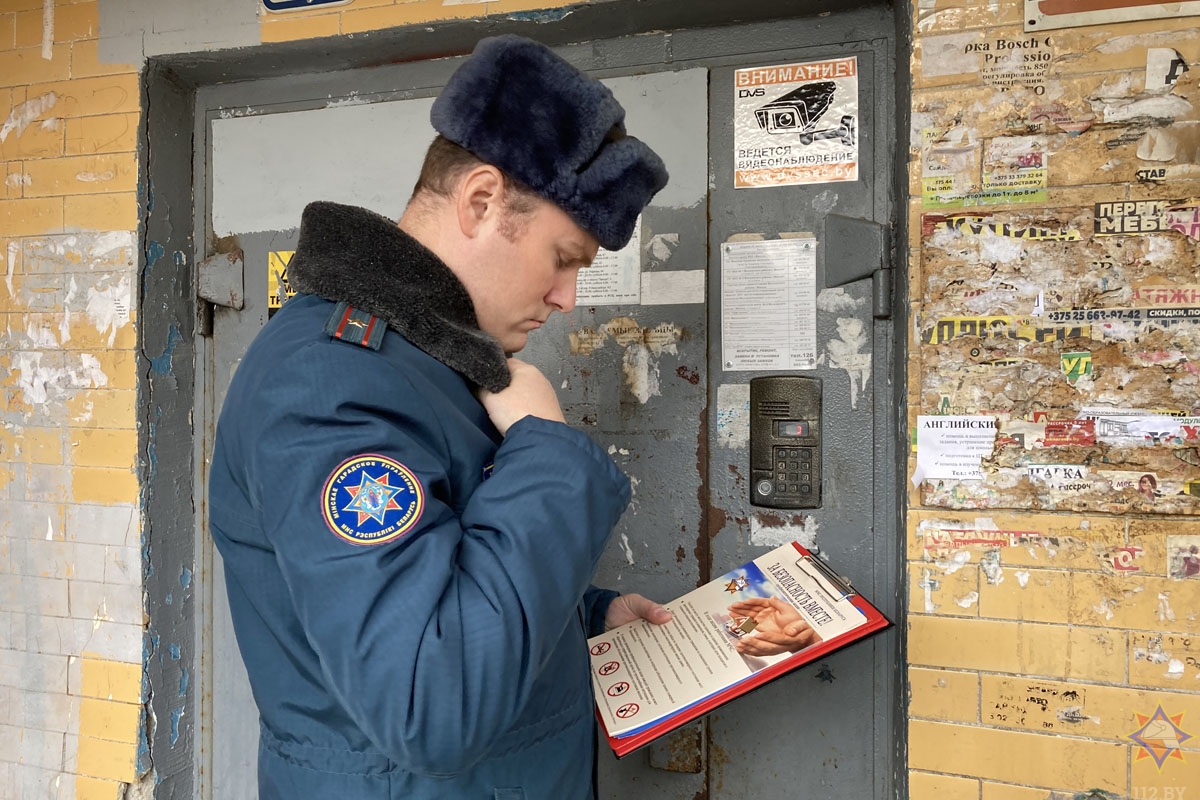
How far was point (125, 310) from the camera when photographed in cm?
200

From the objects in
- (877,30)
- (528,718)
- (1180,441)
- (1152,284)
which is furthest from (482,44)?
(1180,441)

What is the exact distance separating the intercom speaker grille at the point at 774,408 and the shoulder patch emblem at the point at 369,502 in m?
1.11

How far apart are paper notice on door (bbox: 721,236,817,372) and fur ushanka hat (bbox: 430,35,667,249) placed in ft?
2.71

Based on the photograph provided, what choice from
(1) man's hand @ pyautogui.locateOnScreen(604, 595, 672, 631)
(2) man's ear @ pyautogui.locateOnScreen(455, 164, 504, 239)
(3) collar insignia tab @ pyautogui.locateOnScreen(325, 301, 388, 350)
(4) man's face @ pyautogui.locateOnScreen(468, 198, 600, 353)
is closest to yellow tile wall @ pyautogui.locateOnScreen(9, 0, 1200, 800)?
(1) man's hand @ pyautogui.locateOnScreen(604, 595, 672, 631)

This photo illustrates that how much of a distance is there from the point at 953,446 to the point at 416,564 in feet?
3.80

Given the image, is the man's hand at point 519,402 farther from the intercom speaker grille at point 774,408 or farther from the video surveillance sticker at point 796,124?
the video surveillance sticker at point 796,124

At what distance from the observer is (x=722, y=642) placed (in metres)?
1.27

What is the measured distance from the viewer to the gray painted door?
5.54 ft

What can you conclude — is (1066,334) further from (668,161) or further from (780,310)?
(668,161)

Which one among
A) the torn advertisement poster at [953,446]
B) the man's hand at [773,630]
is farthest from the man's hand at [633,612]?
the torn advertisement poster at [953,446]

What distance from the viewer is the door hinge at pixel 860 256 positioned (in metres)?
1.65

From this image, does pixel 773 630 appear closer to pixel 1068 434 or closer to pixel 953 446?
pixel 953 446

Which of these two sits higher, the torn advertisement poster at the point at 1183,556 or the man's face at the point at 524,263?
the man's face at the point at 524,263

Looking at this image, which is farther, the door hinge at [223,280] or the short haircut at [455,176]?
the door hinge at [223,280]
